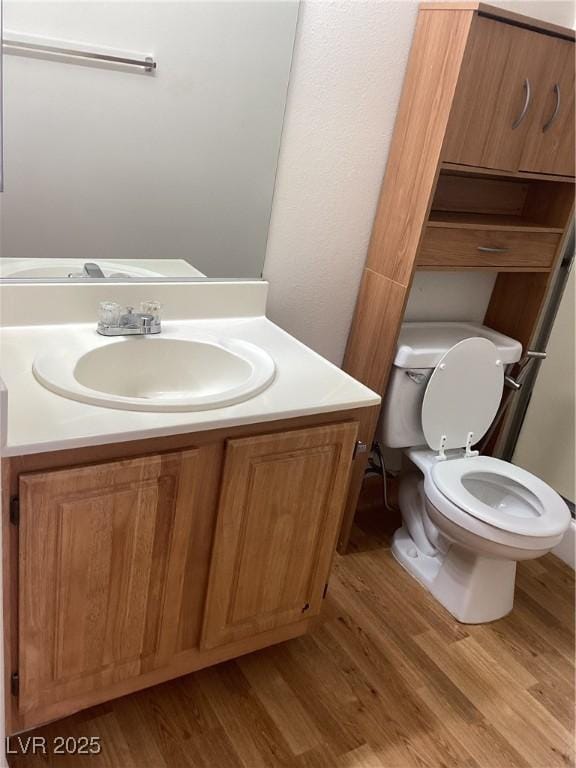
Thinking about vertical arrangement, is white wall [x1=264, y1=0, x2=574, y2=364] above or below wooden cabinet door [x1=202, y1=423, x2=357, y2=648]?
above

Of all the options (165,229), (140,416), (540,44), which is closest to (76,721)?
(140,416)

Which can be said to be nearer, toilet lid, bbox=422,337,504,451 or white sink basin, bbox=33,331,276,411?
white sink basin, bbox=33,331,276,411

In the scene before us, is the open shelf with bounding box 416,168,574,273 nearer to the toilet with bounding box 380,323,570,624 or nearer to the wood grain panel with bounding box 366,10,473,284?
the wood grain panel with bounding box 366,10,473,284

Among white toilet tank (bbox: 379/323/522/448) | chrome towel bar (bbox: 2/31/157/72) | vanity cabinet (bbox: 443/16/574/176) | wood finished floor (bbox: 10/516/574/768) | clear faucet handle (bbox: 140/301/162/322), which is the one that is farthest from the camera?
white toilet tank (bbox: 379/323/522/448)

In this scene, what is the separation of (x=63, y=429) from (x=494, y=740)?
134cm

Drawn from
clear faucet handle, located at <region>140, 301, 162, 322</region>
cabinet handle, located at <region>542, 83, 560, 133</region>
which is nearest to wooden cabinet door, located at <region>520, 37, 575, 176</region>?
cabinet handle, located at <region>542, 83, 560, 133</region>

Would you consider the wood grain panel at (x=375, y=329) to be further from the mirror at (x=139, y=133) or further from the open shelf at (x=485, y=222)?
the mirror at (x=139, y=133)

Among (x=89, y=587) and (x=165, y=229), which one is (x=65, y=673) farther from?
(x=165, y=229)

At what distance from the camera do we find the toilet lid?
2166mm

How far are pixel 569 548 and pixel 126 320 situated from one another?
5.91 ft

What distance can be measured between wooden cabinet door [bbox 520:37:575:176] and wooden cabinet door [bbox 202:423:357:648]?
42.7 inches

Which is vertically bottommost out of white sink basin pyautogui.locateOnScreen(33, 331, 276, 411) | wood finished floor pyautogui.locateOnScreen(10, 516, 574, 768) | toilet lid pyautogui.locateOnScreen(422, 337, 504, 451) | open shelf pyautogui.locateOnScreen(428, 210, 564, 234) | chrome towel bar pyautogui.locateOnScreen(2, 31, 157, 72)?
wood finished floor pyautogui.locateOnScreen(10, 516, 574, 768)

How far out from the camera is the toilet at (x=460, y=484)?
78.0 inches

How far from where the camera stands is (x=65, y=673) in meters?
1.41
